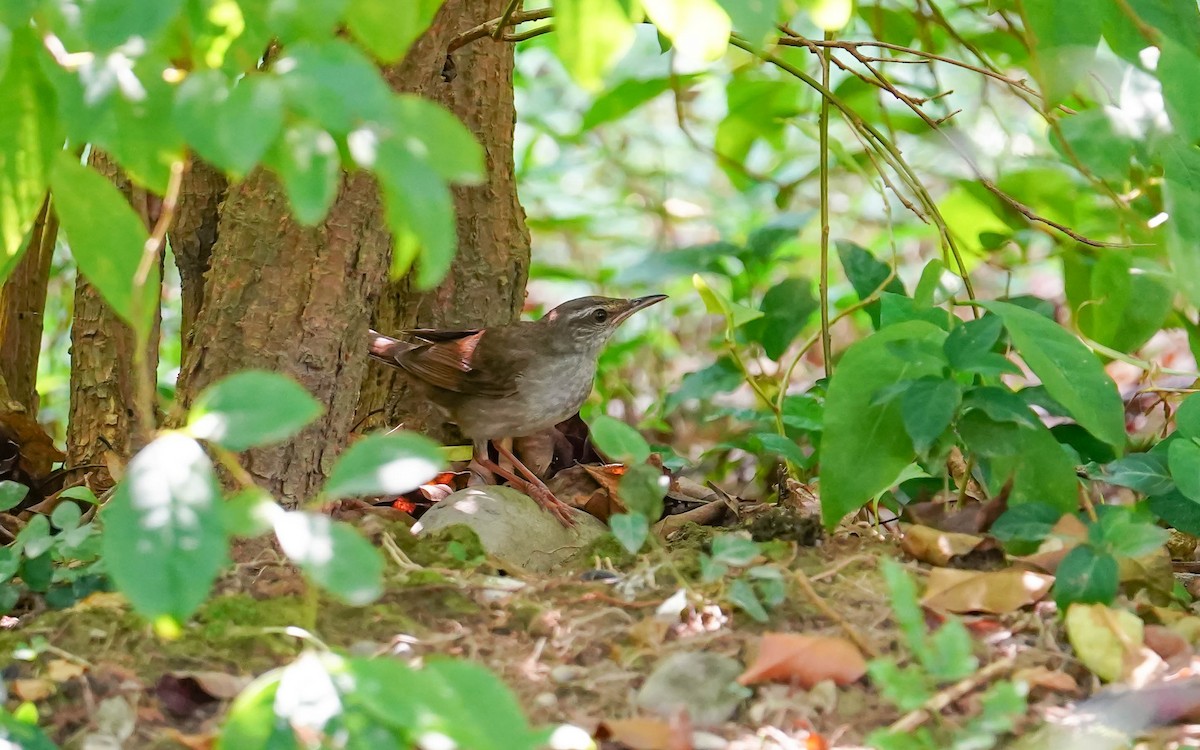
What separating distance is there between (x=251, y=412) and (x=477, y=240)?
7.97ft

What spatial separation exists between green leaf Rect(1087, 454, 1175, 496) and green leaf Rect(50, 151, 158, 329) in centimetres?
212

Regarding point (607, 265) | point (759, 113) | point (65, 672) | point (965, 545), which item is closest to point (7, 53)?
point (65, 672)

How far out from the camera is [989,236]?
4.49m

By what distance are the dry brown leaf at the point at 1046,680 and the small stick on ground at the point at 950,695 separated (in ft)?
0.10

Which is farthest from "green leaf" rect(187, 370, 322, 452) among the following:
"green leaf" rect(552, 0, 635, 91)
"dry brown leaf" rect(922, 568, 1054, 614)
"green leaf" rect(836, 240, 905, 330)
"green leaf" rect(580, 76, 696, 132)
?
"green leaf" rect(580, 76, 696, 132)

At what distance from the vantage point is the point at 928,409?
7.84 ft

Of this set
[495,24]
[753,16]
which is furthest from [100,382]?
[753,16]

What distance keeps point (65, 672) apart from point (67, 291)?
4.02m

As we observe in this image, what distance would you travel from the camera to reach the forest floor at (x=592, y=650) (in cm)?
194

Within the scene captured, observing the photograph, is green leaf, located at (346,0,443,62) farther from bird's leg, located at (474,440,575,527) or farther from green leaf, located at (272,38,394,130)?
bird's leg, located at (474,440,575,527)

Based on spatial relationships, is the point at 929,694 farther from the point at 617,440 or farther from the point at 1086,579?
the point at 617,440

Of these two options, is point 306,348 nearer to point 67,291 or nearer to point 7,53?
point 7,53

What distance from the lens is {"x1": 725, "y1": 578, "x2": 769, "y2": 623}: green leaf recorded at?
2.20 meters

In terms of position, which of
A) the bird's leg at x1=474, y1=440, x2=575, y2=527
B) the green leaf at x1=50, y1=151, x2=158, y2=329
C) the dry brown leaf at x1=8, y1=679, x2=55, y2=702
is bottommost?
the bird's leg at x1=474, y1=440, x2=575, y2=527
